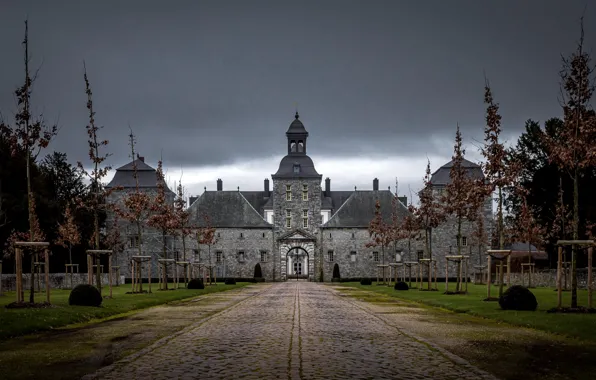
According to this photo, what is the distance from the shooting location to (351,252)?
88625 mm

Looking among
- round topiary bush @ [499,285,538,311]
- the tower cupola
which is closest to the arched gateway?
the tower cupola

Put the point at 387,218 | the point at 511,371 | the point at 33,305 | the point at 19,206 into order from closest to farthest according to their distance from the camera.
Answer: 1. the point at 511,371
2. the point at 33,305
3. the point at 19,206
4. the point at 387,218

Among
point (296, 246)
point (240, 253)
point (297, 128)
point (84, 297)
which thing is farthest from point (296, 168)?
point (84, 297)

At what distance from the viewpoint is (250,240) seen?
89.6 metres

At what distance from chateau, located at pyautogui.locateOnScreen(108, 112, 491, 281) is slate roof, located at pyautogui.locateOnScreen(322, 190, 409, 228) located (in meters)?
0.13

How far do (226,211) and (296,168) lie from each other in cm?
1098

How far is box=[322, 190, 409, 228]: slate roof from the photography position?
89000mm

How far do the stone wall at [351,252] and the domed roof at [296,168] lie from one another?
7.87 metres

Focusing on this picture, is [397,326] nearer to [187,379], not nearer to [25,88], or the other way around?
[187,379]

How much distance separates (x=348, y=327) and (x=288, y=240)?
242 feet

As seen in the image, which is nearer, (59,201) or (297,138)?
(59,201)

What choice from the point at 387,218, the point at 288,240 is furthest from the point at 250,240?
the point at 387,218

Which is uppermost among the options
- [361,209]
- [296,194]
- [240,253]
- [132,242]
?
[296,194]

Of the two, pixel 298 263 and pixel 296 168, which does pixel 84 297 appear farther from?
pixel 298 263
